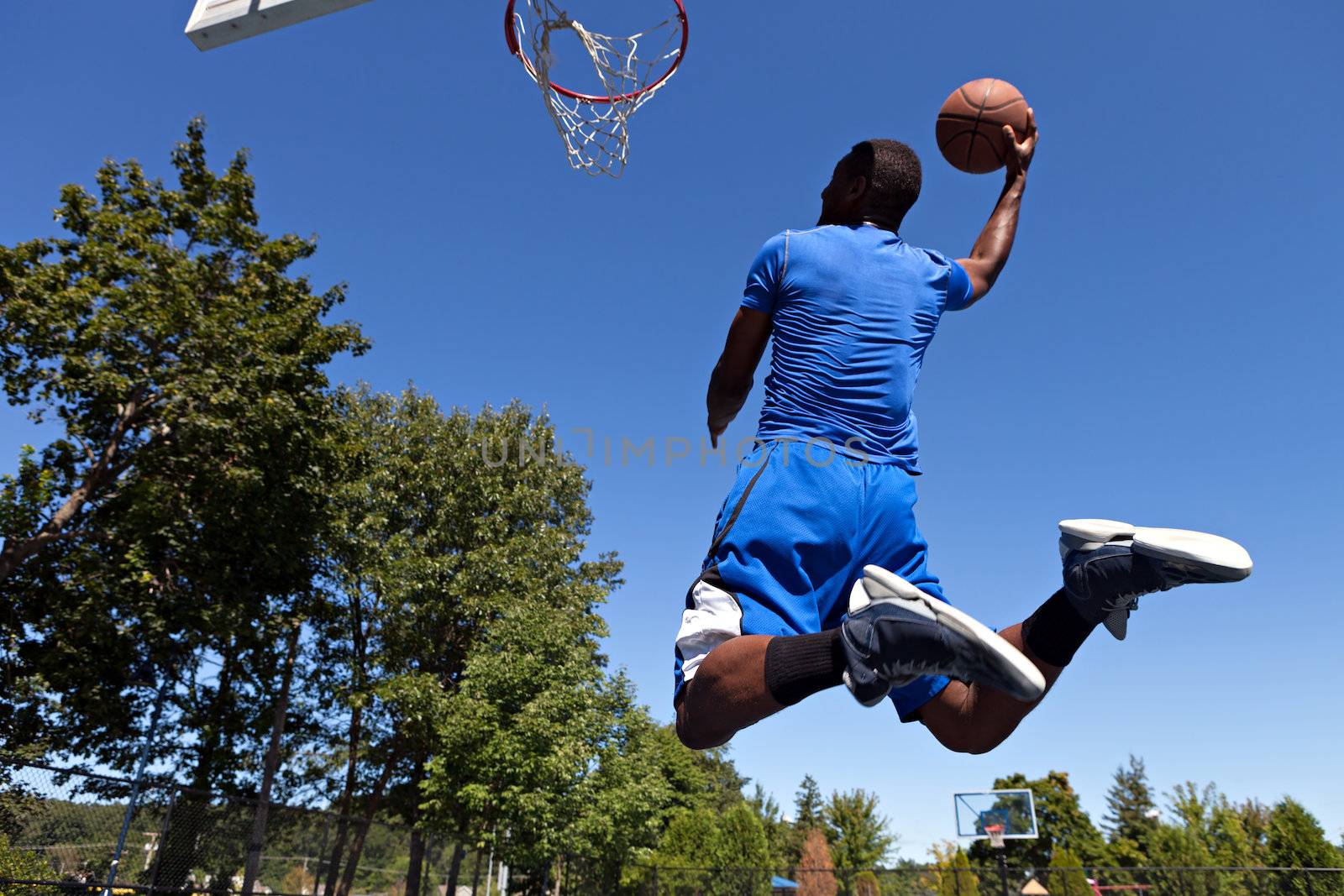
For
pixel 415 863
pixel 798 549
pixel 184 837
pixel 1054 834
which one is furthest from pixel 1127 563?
pixel 1054 834

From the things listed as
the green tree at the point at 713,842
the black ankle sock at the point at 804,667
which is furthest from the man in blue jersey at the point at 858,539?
the green tree at the point at 713,842

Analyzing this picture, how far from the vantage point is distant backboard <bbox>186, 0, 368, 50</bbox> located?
618cm

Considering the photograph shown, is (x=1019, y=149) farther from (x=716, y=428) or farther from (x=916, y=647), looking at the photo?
(x=916, y=647)

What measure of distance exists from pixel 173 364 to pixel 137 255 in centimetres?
279

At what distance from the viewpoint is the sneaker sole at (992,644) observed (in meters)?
1.49

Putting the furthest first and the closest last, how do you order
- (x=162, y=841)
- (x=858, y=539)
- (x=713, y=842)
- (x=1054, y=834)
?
1. (x=1054, y=834)
2. (x=713, y=842)
3. (x=162, y=841)
4. (x=858, y=539)

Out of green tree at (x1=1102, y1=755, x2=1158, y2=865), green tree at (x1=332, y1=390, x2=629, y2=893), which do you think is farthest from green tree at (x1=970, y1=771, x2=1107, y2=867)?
green tree at (x1=332, y1=390, x2=629, y2=893)

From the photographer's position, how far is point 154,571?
15.8 meters

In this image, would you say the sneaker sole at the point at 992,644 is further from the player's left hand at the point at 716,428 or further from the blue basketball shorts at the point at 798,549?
Answer: the player's left hand at the point at 716,428

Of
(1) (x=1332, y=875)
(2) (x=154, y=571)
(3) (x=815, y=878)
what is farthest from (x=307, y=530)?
(1) (x=1332, y=875)

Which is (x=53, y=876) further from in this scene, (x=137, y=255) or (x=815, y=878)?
(x=815, y=878)

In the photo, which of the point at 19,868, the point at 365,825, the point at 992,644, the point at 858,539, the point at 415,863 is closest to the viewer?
the point at 992,644

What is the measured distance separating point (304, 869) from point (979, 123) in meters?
15.9

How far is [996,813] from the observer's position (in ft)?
101
